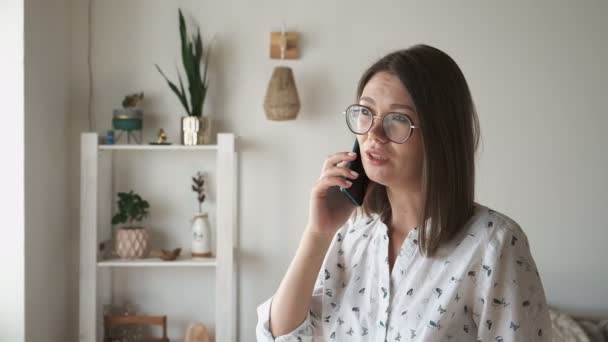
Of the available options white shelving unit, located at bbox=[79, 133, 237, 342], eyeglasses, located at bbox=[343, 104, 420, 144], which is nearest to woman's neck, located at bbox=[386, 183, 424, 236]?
eyeglasses, located at bbox=[343, 104, 420, 144]

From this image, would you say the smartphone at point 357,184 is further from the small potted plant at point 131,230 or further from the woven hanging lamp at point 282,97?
the small potted plant at point 131,230

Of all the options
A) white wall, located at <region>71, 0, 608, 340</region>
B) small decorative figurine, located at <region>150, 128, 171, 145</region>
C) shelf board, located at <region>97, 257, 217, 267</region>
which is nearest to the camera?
shelf board, located at <region>97, 257, 217, 267</region>

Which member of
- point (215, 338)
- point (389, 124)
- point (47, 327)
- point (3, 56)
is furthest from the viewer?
point (215, 338)

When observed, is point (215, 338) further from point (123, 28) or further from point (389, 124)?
point (389, 124)

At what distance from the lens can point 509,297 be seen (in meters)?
1.03

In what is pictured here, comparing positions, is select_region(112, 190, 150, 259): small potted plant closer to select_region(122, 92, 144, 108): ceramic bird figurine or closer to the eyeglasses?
select_region(122, 92, 144, 108): ceramic bird figurine

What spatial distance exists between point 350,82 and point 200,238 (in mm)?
966

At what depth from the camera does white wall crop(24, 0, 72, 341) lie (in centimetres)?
259

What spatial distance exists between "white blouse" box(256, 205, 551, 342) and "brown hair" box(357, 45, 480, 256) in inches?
1.3

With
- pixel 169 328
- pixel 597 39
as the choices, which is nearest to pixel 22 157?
pixel 169 328

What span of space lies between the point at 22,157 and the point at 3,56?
388mm

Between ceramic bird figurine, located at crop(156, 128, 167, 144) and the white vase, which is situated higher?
ceramic bird figurine, located at crop(156, 128, 167, 144)

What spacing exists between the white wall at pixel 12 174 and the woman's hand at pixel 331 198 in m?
1.67

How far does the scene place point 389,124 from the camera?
111cm
